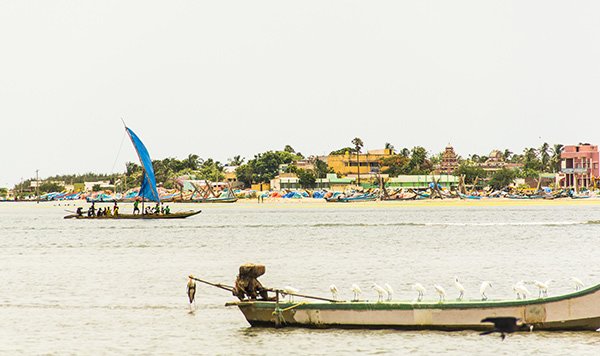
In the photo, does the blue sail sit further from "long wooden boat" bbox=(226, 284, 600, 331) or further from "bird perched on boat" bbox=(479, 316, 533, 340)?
"bird perched on boat" bbox=(479, 316, 533, 340)

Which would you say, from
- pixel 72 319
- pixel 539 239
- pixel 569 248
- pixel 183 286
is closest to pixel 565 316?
pixel 72 319

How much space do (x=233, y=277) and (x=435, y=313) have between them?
2291 cm

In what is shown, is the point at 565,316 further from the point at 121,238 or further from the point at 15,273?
the point at 121,238

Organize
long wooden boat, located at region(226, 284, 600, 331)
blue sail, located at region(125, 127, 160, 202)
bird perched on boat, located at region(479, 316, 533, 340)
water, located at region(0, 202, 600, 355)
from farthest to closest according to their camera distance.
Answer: blue sail, located at region(125, 127, 160, 202)
water, located at region(0, 202, 600, 355)
long wooden boat, located at region(226, 284, 600, 331)
bird perched on boat, located at region(479, 316, 533, 340)

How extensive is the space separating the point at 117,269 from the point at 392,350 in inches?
1213

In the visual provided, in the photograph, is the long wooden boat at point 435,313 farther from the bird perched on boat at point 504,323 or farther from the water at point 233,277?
the water at point 233,277

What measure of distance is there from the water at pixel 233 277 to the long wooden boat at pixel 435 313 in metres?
0.37

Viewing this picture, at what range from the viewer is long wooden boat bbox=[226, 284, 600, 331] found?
1012 inches

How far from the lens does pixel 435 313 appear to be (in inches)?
1041

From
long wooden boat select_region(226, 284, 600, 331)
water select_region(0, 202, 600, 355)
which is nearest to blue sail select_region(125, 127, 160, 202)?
water select_region(0, 202, 600, 355)

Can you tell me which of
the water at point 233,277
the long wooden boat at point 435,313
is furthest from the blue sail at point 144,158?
the long wooden boat at point 435,313

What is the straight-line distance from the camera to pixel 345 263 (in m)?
54.8

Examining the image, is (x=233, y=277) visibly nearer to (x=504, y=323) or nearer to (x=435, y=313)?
(x=435, y=313)

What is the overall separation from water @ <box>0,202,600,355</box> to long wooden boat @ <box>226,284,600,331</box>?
37 centimetres
